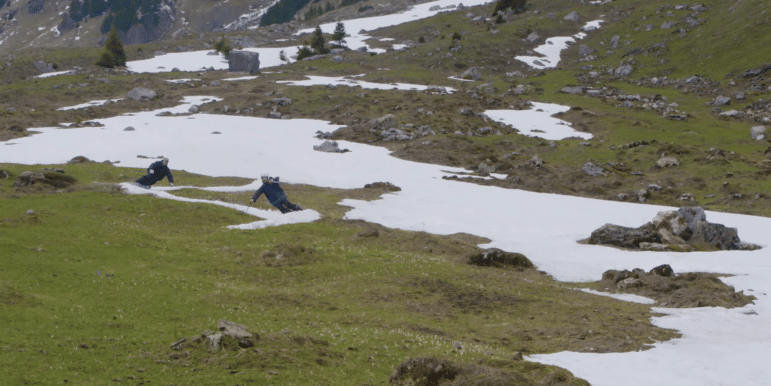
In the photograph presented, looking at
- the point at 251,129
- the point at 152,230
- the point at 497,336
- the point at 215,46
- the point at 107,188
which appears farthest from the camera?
the point at 215,46

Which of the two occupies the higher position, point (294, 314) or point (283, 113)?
point (283, 113)

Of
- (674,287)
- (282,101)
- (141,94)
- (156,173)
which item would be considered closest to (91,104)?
(141,94)

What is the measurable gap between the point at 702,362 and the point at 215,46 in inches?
5063

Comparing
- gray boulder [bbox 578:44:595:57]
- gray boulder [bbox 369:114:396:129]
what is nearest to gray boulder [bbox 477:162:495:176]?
gray boulder [bbox 369:114:396:129]

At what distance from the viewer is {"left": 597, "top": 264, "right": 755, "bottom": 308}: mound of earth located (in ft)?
69.3

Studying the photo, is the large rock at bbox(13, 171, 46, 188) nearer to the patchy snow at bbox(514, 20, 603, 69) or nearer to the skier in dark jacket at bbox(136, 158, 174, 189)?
the skier in dark jacket at bbox(136, 158, 174, 189)

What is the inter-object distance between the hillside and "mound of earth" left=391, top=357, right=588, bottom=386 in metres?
0.06

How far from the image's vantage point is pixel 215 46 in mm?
126938

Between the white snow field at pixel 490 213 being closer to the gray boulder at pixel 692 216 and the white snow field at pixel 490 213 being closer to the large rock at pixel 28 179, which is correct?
the gray boulder at pixel 692 216

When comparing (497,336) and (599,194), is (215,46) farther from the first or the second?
(497,336)

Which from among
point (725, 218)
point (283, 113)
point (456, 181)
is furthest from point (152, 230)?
point (283, 113)

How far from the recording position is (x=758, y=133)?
62.0m

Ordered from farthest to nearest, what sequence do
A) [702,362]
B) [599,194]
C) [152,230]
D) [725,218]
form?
[599,194] → [725,218] → [152,230] → [702,362]

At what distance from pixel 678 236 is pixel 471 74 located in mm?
73422
